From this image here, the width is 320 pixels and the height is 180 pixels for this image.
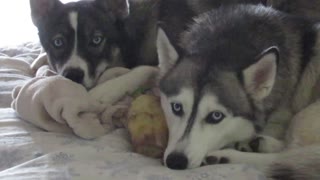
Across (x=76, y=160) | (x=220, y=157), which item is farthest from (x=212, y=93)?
(x=76, y=160)

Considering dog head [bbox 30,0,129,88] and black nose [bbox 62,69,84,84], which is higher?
dog head [bbox 30,0,129,88]

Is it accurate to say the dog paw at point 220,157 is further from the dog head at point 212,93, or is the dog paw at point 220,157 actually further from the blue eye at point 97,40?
the blue eye at point 97,40

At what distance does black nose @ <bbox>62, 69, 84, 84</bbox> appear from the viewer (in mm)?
1850

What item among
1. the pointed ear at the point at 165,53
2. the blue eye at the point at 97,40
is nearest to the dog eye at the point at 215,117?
the pointed ear at the point at 165,53

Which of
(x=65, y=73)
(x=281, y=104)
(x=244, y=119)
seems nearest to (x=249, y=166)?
(x=244, y=119)

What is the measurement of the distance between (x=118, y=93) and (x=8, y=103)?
1.53ft

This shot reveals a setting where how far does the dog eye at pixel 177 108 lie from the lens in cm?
148

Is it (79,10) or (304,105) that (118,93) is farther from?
(304,105)

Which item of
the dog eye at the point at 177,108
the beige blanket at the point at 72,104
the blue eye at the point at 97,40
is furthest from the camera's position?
the blue eye at the point at 97,40

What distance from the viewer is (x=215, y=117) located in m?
1.45

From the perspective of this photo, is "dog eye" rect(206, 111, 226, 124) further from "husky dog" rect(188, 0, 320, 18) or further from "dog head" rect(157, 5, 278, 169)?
"husky dog" rect(188, 0, 320, 18)

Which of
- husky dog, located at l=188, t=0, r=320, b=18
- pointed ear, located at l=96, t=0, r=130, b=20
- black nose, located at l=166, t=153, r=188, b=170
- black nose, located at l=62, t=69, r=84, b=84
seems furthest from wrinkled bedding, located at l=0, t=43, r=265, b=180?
husky dog, located at l=188, t=0, r=320, b=18

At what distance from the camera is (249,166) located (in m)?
→ 1.40

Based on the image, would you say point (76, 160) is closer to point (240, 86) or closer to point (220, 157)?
point (220, 157)
